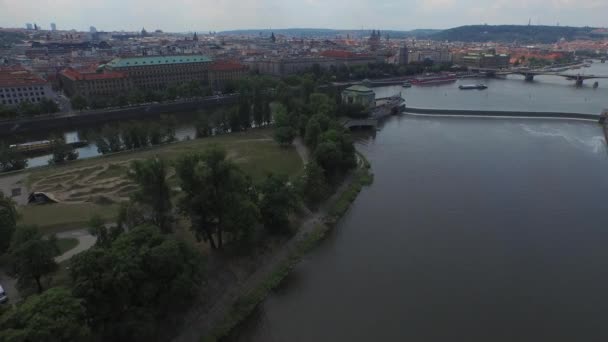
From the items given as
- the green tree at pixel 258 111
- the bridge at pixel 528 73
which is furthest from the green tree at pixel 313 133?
the bridge at pixel 528 73

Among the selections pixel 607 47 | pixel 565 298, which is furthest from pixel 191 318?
pixel 607 47

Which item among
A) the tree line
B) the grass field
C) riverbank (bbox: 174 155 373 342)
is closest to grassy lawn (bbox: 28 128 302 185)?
the grass field

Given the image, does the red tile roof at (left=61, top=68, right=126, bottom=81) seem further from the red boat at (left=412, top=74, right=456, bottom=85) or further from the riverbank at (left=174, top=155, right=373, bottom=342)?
the red boat at (left=412, top=74, right=456, bottom=85)

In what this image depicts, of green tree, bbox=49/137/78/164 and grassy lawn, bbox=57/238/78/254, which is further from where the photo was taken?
green tree, bbox=49/137/78/164

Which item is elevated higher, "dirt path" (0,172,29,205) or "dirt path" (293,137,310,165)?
"dirt path" (0,172,29,205)

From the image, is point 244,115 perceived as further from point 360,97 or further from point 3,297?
point 3,297

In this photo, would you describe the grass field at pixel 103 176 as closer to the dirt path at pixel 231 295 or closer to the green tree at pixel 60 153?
the green tree at pixel 60 153

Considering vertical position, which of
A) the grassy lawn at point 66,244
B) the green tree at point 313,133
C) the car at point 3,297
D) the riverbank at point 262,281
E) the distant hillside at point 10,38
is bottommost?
the riverbank at point 262,281
